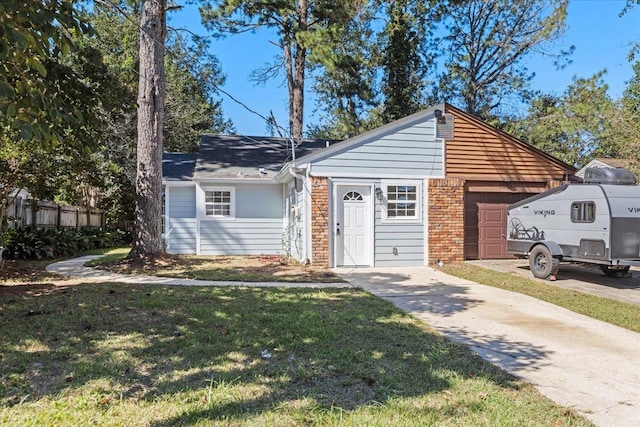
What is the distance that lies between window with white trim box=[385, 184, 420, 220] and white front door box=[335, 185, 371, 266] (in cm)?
62

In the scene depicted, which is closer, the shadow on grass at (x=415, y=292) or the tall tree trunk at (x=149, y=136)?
the shadow on grass at (x=415, y=292)

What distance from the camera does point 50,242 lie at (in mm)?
13008

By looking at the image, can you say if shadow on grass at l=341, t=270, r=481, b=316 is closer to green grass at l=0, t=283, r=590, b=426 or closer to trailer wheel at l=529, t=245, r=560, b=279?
green grass at l=0, t=283, r=590, b=426

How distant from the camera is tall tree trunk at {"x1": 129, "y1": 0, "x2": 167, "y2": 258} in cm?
1102

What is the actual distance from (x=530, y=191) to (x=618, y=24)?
473 cm

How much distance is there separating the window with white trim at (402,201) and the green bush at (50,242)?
9.19m

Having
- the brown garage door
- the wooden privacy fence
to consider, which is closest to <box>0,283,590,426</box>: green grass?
the brown garage door

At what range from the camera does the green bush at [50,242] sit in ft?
38.2

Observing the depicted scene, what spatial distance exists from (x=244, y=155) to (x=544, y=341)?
12.7 m

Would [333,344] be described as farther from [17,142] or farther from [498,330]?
[17,142]

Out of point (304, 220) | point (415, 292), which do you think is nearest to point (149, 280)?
point (304, 220)

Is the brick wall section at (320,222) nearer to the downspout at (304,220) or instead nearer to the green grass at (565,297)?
the downspout at (304,220)

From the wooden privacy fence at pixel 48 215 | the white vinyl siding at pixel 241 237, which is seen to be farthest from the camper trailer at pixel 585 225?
the wooden privacy fence at pixel 48 215

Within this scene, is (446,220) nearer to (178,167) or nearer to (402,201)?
(402,201)
